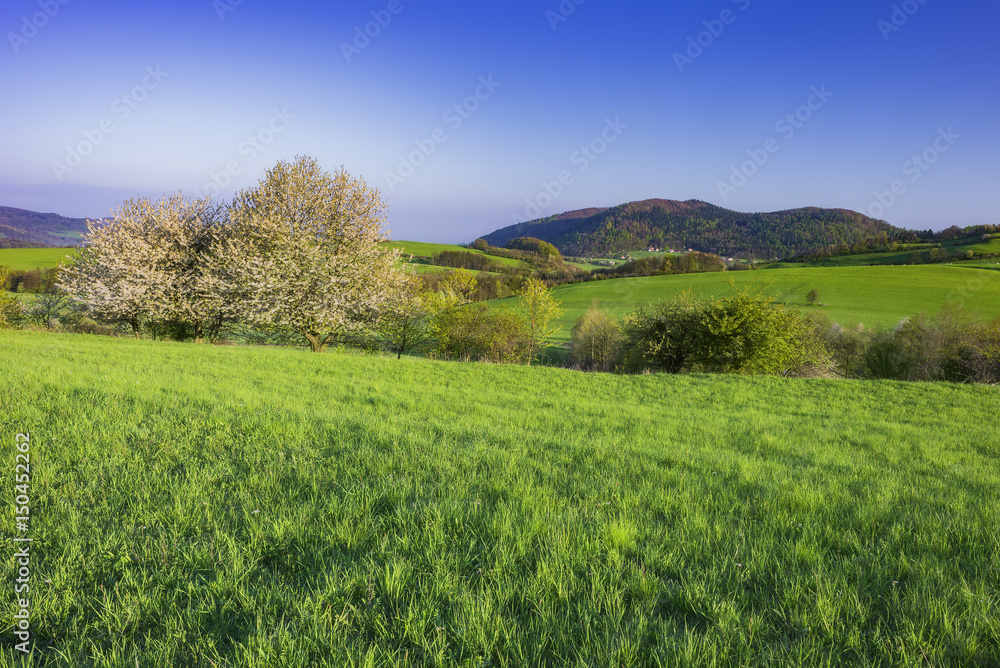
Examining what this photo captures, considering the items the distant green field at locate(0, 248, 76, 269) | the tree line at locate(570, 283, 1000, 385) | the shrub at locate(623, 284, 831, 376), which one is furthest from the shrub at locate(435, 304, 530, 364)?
the distant green field at locate(0, 248, 76, 269)

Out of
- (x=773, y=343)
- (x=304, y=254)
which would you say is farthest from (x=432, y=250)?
(x=773, y=343)

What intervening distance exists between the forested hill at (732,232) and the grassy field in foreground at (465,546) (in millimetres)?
153629

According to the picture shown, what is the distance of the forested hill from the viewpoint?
140 metres

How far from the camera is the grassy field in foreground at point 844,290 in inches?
2398

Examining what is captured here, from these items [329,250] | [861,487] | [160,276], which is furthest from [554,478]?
[160,276]

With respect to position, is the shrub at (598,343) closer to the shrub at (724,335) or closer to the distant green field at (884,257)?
the shrub at (724,335)

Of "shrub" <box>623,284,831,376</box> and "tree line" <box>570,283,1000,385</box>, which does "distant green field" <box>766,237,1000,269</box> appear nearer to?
"tree line" <box>570,283,1000,385</box>

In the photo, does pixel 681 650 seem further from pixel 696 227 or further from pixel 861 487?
pixel 696 227

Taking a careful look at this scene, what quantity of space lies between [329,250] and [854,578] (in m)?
23.6

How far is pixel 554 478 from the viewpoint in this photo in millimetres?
4254

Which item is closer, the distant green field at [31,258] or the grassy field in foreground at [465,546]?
the grassy field in foreground at [465,546]

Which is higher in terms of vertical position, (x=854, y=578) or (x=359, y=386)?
(x=854, y=578)

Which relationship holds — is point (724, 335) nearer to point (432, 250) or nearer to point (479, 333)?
point (479, 333)

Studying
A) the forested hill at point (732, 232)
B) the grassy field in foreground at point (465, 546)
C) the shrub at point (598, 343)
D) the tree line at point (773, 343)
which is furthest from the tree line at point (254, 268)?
the forested hill at point (732, 232)
